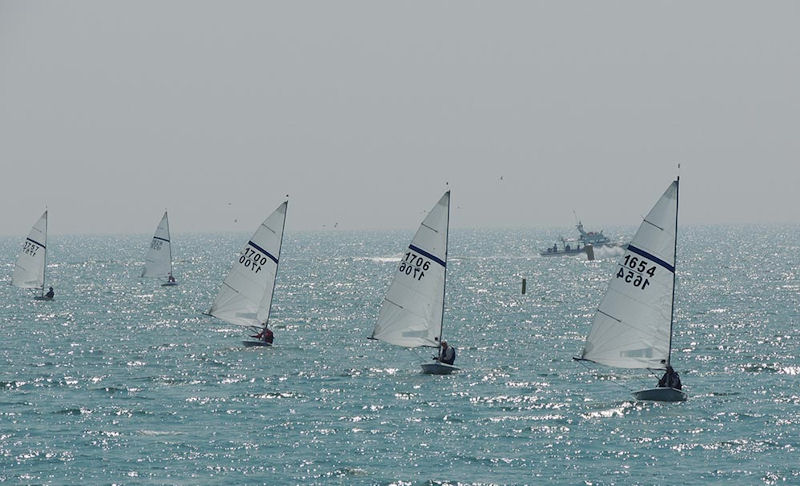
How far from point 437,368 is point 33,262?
71.7 metres

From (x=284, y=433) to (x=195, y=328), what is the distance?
46924mm

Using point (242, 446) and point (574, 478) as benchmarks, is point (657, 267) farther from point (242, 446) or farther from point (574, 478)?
point (242, 446)

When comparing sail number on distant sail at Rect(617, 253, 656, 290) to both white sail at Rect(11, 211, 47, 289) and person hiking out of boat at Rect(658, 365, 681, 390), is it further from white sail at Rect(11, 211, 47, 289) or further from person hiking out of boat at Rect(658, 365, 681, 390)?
white sail at Rect(11, 211, 47, 289)

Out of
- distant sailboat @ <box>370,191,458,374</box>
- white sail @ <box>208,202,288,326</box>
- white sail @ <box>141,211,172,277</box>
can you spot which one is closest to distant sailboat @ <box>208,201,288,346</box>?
white sail @ <box>208,202,288,326</box>

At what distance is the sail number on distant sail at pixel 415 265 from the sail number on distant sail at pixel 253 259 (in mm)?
16602

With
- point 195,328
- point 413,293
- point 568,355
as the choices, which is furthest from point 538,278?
point 413,293

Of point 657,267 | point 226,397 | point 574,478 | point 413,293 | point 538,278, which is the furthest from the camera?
point 538,278

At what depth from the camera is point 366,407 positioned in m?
53.4

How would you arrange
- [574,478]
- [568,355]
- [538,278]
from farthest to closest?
1. [538,278]
2. [568,355]
3. [574,478]

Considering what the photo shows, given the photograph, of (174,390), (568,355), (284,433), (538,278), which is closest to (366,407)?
(284,433)

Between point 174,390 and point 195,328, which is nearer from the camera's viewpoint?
point 174,390

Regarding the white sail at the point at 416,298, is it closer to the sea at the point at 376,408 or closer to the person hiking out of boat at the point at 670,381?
the sea at the point at 376,408

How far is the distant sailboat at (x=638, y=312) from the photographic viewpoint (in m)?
50.4

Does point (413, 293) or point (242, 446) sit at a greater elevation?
A: point (413, 293)
